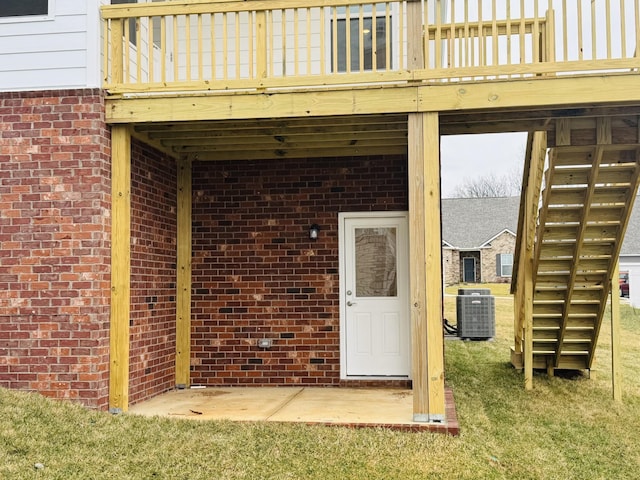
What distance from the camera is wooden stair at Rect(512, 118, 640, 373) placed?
6.95 m

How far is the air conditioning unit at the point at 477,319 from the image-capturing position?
42.6 feet

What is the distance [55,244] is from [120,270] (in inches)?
24.3

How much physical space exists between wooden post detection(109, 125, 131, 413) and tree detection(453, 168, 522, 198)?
133ft

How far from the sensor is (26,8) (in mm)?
6492

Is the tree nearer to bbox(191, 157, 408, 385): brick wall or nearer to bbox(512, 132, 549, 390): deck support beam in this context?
bbox(512, 132, 549, 390): deck support beam

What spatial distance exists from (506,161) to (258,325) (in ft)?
134

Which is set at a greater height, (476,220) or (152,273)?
(476,220)

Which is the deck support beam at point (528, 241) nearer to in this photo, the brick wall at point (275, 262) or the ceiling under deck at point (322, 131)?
the ceiling under deck at point (322, 131)

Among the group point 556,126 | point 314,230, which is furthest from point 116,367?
point 556,126

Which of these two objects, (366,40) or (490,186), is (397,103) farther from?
(490,186)

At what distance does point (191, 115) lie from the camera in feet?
20.7

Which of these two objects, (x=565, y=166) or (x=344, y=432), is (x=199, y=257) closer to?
(x=344, y=432)

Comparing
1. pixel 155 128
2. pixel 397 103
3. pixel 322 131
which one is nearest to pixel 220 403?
pixel 155 128

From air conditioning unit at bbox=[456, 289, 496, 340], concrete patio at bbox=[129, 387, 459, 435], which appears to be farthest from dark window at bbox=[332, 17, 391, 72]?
air conditioning unit at bbox=[456, 289, 496, 340]
